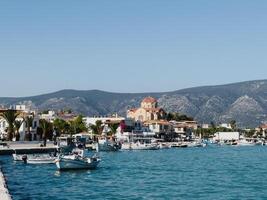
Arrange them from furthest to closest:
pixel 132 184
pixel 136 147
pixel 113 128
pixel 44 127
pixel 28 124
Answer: pixel 113 128
pixel 136 147
pixel 44 127
pixel 28 124
pixel 132 184

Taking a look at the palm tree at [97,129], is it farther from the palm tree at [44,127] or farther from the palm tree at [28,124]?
the palm tree at [28,124]

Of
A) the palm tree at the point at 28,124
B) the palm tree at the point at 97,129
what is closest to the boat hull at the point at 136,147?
the palm tree at the point at 28,124

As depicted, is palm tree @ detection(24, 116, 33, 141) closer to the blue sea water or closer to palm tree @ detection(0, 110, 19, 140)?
palm tree @ detection(0, 110, 19, 140)

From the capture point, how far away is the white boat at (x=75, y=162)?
68.7 metres

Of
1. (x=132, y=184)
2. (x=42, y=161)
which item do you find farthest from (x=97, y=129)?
(x=132, y=184)

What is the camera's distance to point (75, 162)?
6988 centimetres

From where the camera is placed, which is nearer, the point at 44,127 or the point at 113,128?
the point at 44,127

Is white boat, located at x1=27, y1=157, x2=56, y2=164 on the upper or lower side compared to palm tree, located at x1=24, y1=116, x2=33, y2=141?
lower

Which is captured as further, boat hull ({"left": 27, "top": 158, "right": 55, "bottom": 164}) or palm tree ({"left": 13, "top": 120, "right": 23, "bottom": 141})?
palm tree ({"left": 13, "top": 120, "right": 23, "bottom": 141})

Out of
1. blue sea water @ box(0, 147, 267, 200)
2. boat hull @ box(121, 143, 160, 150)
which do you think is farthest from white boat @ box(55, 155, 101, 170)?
boat hull @ box(121, 143, 160, 150)

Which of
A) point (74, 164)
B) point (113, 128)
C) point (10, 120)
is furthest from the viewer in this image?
point (113, 128)

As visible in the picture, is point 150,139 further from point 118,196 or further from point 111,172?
point 118,196

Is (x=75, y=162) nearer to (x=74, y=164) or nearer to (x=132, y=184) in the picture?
(x=74, y=164)

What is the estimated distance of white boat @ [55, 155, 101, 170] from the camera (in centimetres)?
6869
